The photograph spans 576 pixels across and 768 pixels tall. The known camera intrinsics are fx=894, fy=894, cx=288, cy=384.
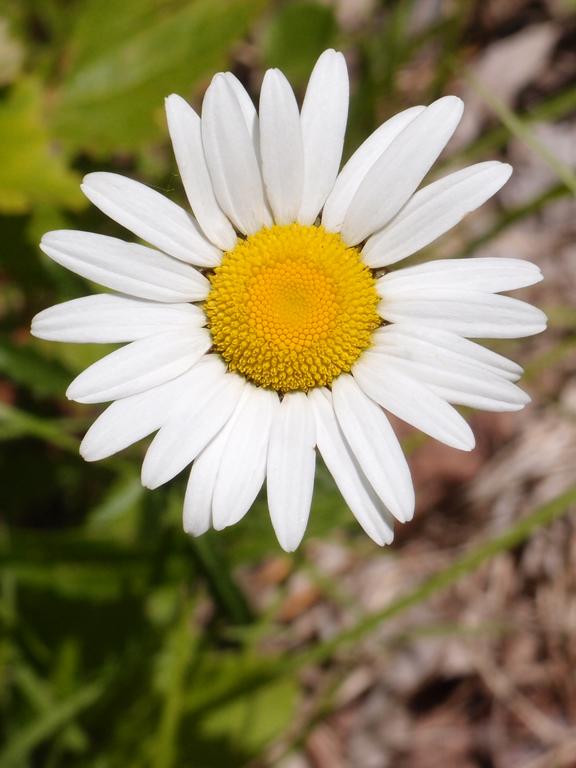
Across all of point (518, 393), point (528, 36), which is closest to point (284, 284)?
point (518, 393)

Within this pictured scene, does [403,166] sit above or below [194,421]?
above

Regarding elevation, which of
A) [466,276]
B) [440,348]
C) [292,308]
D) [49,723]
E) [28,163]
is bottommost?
[49,723]

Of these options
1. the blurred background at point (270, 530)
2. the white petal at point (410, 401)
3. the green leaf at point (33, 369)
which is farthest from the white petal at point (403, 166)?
the green leaf at point (33, 369)

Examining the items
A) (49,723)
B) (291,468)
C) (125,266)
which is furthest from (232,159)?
(49,723)

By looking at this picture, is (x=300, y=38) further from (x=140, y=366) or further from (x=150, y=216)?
(x=140, y=366)

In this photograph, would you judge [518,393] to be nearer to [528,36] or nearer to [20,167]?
[20,167]

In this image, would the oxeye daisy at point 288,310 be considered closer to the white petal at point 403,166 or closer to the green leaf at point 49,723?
the white petal at point 403,166

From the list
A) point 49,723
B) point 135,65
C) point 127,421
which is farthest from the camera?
point 135,65
